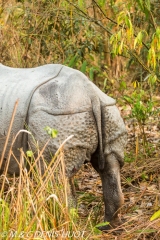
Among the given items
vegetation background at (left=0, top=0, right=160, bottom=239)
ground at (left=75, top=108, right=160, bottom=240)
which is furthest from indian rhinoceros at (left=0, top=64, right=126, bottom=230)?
vegetation background at (left=0, top=0, right=160, bottom=239)

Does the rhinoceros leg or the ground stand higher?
the rhinoceros leg

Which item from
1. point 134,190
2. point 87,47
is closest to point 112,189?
point 134,190

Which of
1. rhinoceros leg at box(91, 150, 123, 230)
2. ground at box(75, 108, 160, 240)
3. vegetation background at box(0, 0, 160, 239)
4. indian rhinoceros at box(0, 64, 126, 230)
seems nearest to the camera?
indian rhinoceros at box(0, 64, 126, 230)

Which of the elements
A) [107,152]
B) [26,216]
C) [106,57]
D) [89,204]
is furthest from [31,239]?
[106,57]

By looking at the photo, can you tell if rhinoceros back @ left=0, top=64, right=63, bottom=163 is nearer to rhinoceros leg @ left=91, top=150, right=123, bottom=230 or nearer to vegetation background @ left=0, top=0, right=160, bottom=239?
rhinoceros leg @ left=91, top=150, right=123, bottom=230

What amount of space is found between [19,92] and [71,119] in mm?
499

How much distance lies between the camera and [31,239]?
291 centimetres

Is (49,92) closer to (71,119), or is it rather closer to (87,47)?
(71,119)

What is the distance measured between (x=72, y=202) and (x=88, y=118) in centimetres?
60

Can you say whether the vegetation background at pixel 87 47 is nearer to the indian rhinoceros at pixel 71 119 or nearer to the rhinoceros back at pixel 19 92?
the indian rhinoceros at pixel 71 119

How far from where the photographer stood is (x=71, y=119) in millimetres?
3936

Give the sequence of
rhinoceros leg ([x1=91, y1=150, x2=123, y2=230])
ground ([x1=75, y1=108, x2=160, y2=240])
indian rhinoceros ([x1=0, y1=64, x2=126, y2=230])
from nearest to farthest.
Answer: indian rhinoceros ([x1=0, y1=64, x2=126, y2=230])
ground ([x1=75, y1=108, x2=160, y2=240])
rhinoceros leg ([x1=91, y1=150, x2=123, y2=230])

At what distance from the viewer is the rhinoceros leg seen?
422 centimetres

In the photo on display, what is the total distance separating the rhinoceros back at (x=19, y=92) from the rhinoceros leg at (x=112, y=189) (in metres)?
0.62
